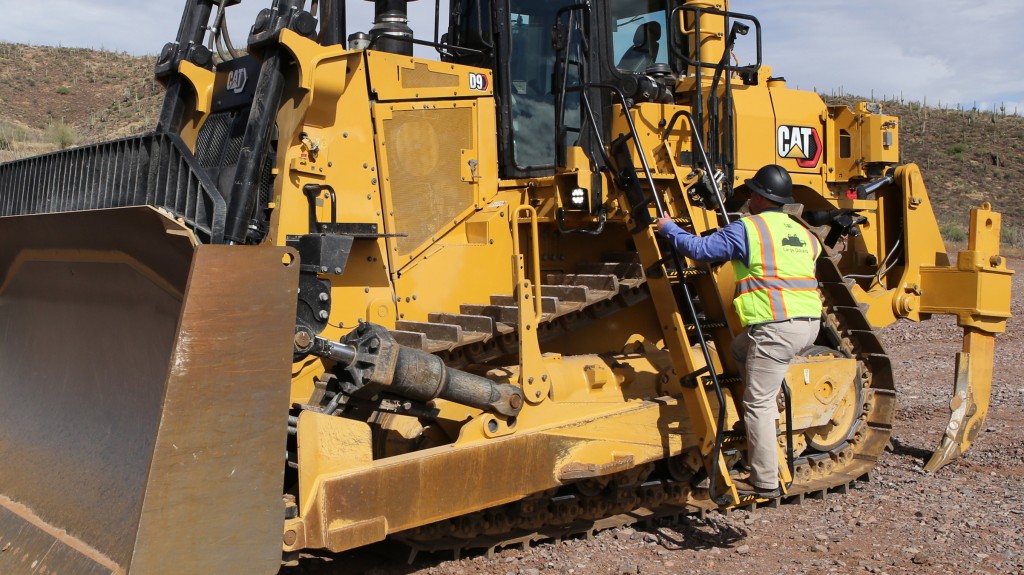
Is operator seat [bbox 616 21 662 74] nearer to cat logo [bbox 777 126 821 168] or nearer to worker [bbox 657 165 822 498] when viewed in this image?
cat logo [bbox 777 126 821 168]

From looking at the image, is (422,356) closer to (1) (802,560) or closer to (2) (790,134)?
(1) (802,560)

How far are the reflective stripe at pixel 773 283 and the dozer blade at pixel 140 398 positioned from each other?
2.44 meters

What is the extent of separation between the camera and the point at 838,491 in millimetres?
6102

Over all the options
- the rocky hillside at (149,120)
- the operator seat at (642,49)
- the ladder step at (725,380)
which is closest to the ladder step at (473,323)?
the ladder step at (725,380)

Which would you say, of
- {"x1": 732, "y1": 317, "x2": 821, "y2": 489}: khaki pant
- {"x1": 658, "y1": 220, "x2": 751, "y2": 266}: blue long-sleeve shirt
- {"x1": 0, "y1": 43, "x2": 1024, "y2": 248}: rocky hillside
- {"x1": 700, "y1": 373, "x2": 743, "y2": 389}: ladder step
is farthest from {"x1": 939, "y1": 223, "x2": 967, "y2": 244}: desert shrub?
{"x1": 658, "y1": 220, "x2": 751, "y2": 266}: blue long-sleeve shirt

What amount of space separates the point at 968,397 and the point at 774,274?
286 cm

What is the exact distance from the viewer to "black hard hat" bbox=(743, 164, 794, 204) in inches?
201

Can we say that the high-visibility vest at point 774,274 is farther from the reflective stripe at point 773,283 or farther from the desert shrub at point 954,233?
the desert shrub at point 954,233

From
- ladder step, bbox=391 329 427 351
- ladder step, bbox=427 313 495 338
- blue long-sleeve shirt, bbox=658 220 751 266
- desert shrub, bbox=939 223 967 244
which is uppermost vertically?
blue long-sleeve shirt, bbox=658 220 751 266

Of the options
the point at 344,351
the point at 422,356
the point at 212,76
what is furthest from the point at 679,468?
the point at 212,76

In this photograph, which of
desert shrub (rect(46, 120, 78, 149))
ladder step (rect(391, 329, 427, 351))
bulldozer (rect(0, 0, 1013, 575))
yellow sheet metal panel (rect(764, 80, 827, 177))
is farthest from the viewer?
desert shrub (rect(46, 120, 78, 149))

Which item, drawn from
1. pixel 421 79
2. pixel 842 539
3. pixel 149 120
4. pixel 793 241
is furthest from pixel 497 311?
pixel 149 120

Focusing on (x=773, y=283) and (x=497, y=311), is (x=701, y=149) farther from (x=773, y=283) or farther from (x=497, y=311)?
(x=497, y=311)

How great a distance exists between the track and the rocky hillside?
20.5m
